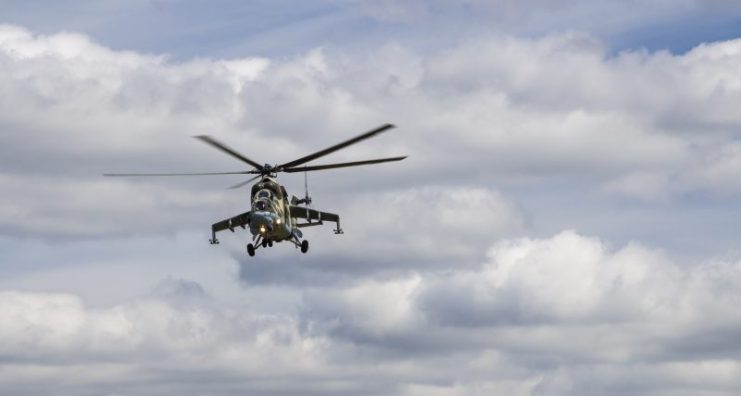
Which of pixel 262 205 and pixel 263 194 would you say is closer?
pixel 262 205

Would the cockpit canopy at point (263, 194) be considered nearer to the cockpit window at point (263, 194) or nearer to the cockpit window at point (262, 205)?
the cockpit window at point (263, 194)

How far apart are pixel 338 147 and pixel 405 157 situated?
832cm

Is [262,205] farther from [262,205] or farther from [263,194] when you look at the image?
[263,194]

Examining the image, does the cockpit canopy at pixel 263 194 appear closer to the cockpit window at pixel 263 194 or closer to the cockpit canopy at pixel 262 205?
the cockpit window at pixel 263 194

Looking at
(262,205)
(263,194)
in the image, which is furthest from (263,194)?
(262,205)

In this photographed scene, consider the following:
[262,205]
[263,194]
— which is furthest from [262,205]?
[263,194]

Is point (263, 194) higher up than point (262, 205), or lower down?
higher up

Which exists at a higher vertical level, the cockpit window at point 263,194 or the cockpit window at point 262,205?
the cockpit window at point 263,194

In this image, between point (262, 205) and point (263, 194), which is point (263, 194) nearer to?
point (263, 194)

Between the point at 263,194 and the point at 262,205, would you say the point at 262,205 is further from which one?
the point at 263,194

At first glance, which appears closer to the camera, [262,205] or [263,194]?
[262,205]

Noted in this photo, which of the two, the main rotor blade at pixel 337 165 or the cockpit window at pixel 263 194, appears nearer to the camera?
the main rotor blade at pixel 337 165

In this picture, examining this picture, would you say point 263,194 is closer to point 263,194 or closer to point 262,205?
point 263,194

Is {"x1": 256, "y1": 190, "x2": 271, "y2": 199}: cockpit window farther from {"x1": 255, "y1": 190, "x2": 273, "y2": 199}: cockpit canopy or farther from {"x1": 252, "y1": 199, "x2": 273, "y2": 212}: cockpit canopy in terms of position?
{"x1": 252, "y1": 199, "x2": 273, "y2": 212}: cockpit canopy
